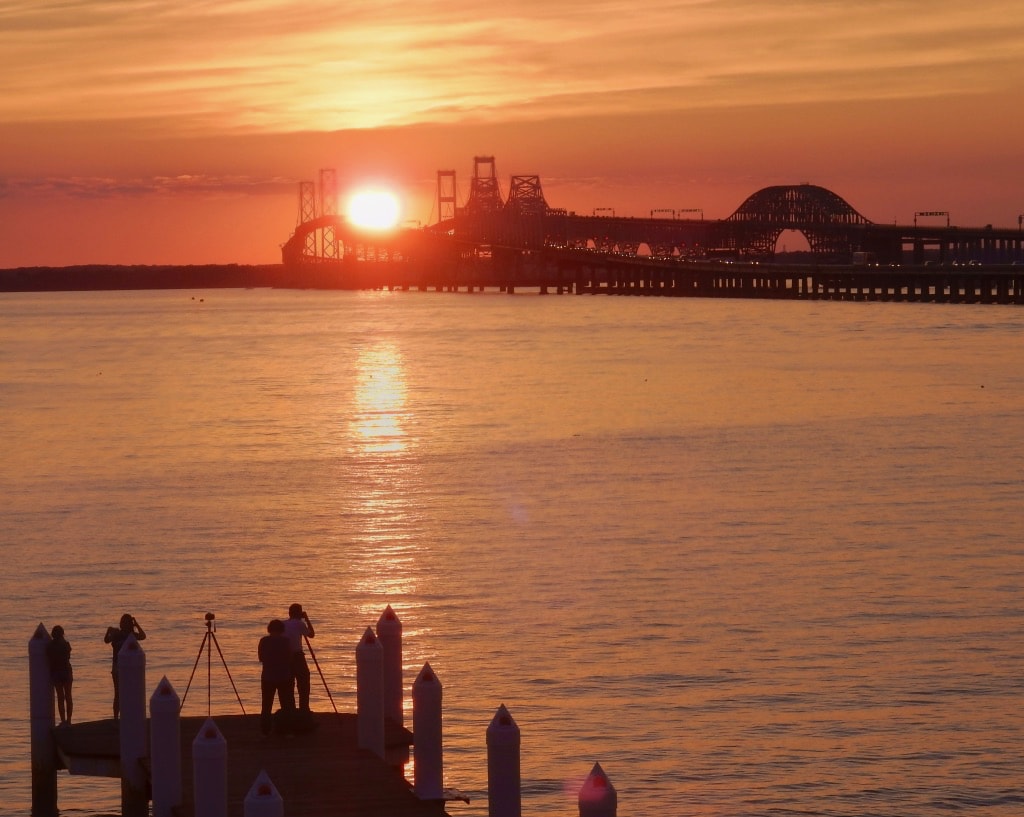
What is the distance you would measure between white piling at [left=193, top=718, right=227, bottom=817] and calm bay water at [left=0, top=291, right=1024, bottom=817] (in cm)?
522

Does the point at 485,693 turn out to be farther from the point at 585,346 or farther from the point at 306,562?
the point at 585,346

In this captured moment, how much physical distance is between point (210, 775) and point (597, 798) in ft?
11.7

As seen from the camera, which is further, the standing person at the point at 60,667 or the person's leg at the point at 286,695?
the standing person at the point at 60,667

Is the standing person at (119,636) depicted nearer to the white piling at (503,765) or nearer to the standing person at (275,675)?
the standing person at (275,675)

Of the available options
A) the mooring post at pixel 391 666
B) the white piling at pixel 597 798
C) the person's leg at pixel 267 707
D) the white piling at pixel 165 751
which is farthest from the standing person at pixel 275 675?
the white piling at pixel 597 798

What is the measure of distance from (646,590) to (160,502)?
18768 mm

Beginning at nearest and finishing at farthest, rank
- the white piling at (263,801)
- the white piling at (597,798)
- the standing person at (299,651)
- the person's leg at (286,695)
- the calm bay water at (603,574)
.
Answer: the white piling at (597,798), the white piling at (263,801), the person's leg at (286,695), the standing person at (299,651), the calm bay water at (603,574)

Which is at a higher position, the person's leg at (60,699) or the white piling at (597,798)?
the white piling at (597,798)

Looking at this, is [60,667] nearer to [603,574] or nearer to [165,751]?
[165,751]

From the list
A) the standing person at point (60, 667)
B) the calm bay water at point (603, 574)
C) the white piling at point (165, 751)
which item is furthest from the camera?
the calm bay water at point (603, 574)

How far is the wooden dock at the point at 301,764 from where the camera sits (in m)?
15.8

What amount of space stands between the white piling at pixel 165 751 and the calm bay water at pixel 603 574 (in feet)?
12.7

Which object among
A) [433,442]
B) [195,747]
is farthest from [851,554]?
[433,442]

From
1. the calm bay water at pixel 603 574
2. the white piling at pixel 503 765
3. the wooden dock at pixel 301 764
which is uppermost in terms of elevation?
the white piling at pixel 503 765
